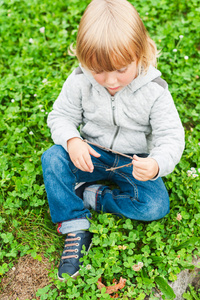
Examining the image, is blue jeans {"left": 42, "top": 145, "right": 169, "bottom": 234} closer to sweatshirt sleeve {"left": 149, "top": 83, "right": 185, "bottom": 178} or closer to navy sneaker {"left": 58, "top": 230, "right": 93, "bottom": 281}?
navy sneaker {"left": 58, "top": 230, "right": 93, "bottom": 281}

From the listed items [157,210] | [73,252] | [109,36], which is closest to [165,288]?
[157,210]

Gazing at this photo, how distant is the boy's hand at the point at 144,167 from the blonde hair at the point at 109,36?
0.60m

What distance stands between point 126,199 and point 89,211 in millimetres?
301

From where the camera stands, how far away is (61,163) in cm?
232

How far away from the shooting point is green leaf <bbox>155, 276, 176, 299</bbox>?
2.17 metres

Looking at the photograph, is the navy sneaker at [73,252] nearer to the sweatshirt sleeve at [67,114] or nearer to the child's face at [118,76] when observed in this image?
the sweatshirt sleeve at [67,114]

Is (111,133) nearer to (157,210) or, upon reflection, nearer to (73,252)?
(157,210)

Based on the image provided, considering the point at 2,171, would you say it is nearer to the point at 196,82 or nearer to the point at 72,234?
the point at 72,234

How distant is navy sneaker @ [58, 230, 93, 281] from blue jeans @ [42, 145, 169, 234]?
0.18 feet

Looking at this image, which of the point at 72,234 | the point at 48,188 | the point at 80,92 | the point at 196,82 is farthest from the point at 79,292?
the point at 196,82

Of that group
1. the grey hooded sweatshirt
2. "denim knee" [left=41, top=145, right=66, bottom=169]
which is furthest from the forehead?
"denim knee" [left=41, top=145, right=66, bottom=169]

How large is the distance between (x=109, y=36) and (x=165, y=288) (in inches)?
65.7

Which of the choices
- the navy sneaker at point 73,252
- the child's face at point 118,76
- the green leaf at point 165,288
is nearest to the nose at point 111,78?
the child's face at point 118,76

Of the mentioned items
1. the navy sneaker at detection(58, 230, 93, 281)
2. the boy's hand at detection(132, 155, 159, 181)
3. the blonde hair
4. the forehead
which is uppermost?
the blonde hair
